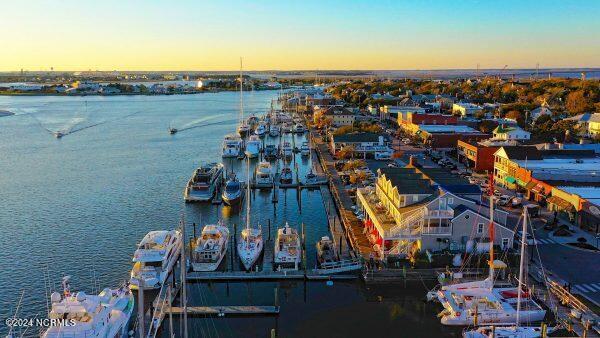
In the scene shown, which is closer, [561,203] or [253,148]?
[561,203]

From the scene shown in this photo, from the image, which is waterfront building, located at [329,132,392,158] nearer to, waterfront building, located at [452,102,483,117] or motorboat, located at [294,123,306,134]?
motorboat, located at [294,123,306,134]

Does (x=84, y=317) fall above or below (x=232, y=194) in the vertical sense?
above

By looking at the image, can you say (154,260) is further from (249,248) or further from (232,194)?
(232,194)

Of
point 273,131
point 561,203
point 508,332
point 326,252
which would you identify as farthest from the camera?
point 273,131

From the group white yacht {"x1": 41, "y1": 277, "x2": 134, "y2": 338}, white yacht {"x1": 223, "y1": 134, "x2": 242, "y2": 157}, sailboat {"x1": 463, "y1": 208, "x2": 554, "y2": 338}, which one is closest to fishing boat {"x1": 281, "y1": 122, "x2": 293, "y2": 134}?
white yacht {"x1": 223, "y1": 134, "x2": 242, "y2": 157}

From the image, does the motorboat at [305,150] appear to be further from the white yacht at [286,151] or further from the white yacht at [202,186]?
the white yacht at [202,186]

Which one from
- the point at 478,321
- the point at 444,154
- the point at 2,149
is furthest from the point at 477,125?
the point at 2,149

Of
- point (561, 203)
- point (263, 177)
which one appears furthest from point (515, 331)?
point (263, 177)
